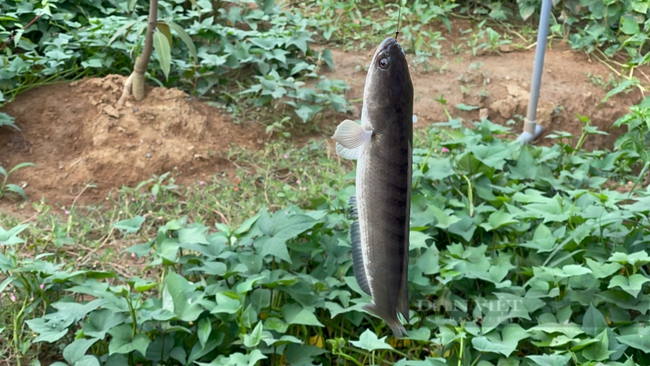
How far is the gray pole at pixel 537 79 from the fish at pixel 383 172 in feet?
8.51

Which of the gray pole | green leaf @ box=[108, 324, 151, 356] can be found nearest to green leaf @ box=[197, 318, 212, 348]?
green leaf @ box=[108, 324, 151, 356]

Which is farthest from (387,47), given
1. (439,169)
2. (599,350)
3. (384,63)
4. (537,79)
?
(537,79)

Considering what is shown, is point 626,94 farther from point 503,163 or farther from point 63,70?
point 63,70

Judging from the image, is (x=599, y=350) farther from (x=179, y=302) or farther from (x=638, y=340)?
(x=179, y=302)

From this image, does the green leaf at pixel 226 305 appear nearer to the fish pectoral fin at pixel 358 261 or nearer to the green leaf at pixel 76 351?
the green leaf at pixel 76 351

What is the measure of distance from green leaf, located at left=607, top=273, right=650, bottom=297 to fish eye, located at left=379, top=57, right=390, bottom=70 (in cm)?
148

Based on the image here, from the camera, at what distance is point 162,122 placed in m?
3.54

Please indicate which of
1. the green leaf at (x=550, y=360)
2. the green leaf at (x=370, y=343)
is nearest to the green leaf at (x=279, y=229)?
the green leaf at (x=370, y=343)

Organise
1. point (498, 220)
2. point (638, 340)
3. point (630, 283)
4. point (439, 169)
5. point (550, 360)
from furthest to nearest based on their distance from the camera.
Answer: point (439, 169), point (498, 220), point (630, 283), point (638, 340), point (550, 360)

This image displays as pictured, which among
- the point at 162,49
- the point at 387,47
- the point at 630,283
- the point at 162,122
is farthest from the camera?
the point at 162,122

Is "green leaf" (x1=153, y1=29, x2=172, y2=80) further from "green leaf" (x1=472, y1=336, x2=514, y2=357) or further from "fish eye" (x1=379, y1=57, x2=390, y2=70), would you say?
"fish eye" (x1=379, y1=57, x2=390, y2=70)

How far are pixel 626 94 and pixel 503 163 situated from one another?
5.95ft

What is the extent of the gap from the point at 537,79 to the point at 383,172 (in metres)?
2.82

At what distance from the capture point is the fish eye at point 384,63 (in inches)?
39.6
